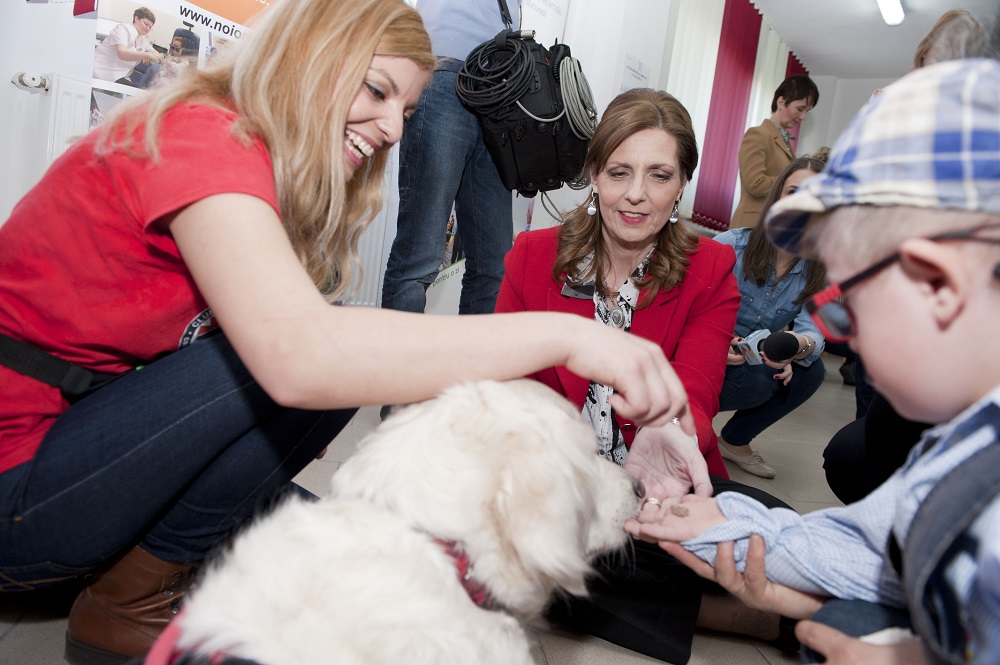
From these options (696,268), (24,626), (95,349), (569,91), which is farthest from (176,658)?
(569,91)

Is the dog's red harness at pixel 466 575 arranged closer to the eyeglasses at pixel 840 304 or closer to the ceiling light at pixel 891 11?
the eyeglasses at pixel 840 304

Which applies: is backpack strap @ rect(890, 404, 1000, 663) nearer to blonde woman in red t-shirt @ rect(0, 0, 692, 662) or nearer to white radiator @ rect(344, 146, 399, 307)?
blonde woman in red t-shirt @ rect(0, 0, 692, 662)

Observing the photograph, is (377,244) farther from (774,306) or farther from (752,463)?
(752,463)

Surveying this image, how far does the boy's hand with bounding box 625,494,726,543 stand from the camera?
1298 mm

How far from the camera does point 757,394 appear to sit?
3100 mm

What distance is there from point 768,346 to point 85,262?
2.54 m

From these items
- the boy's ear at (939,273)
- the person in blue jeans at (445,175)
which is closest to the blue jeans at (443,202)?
the person in blue jeans at (445,175)

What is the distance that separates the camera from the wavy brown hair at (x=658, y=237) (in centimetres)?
206

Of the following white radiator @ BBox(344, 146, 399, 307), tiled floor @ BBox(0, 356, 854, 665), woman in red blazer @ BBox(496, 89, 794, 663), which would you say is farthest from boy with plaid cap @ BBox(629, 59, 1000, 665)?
white radiator @ BBox(344, 146, 399, 307)

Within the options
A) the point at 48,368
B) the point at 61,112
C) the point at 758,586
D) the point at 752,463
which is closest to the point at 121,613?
the point at 48,368

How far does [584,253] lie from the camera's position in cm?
215

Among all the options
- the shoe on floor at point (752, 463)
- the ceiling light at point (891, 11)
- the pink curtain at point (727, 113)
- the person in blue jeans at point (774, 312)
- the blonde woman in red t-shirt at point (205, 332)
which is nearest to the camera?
the blonde woman in red t-shirt at point (205, 332)

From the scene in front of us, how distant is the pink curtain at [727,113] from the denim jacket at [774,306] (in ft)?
15.6

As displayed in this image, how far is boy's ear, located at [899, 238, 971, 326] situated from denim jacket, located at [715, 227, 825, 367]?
231 cm
